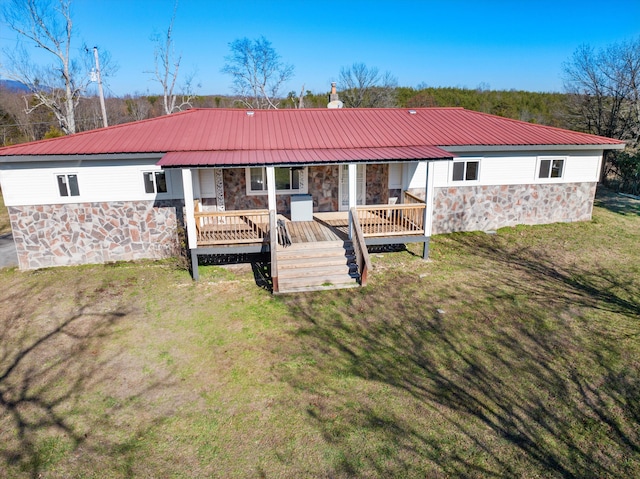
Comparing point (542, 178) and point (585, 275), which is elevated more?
point (542, 178)

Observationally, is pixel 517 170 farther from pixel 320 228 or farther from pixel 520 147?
pixel 320 228

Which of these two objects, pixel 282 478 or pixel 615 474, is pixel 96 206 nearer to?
pixel 282 478

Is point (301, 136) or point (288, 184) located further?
point (288, 184)

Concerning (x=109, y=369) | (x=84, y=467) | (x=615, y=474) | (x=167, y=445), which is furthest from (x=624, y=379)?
(x=109, y=369)

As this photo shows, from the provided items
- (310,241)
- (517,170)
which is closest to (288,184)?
(310,241)

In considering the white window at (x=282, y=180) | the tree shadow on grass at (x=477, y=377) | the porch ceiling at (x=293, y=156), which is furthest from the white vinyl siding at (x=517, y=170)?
the tree shadow on grass at (x=477, y=377)

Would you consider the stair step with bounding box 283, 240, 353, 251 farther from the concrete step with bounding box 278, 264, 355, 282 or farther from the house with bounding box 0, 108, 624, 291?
the concrete step with bounding box 278, 264, 355, 282
